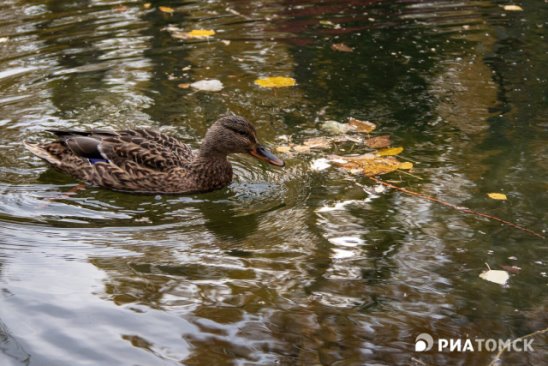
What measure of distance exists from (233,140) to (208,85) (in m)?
2.15

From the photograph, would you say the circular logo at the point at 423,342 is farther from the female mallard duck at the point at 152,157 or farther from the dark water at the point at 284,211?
the female mallard duck at the point at 152,157

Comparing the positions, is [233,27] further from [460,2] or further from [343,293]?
[343,293]

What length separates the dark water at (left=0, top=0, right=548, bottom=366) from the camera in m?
4.96

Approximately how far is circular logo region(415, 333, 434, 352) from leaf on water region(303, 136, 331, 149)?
3.00m

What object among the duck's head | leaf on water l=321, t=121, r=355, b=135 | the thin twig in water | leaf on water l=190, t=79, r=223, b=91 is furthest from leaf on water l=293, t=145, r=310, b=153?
leaf on water l=190, t=79, r=223, b=91

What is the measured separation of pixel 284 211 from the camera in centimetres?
A: 649

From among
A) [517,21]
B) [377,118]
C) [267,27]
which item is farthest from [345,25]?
[377,118]

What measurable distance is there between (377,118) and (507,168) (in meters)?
1.53

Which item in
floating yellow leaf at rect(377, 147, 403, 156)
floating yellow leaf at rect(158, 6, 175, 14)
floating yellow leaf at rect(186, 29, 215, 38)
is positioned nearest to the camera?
floating yellow leaf at rect(377, 147, 403, 156)

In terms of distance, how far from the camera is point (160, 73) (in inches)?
380

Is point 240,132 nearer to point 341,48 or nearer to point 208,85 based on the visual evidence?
point 208,85

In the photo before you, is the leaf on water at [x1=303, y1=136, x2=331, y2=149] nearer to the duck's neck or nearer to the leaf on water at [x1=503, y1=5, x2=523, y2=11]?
the duck's neck

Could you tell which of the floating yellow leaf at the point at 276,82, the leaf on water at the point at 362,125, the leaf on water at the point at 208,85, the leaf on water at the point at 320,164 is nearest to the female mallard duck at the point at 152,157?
the leaf on water at the point at 320,164

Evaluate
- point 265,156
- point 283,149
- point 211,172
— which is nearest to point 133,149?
point 211,172
